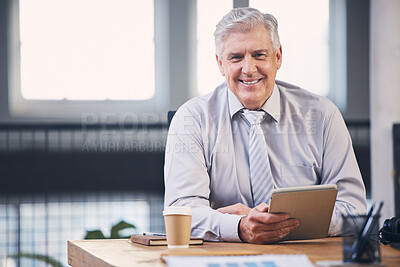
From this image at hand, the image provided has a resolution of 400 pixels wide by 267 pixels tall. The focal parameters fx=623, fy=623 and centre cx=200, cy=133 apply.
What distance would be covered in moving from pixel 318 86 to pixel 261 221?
3561 millimetres

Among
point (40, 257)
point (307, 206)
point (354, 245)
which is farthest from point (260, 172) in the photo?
point (40, 257)

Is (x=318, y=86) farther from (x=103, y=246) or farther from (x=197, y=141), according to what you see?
(x=103, y=246)

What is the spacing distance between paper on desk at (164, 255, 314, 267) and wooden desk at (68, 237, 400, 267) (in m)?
0.08

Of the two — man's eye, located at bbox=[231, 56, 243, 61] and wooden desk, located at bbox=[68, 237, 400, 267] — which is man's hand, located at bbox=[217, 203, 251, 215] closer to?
wooden desk, located at bbox=[68, 237, 400, 267]

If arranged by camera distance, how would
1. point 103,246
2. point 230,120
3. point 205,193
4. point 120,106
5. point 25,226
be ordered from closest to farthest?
point 103,246
point 205,193
point 230,120
point 25,226
point 120,106

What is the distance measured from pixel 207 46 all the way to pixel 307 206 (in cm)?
338

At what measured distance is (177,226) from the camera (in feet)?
4.86

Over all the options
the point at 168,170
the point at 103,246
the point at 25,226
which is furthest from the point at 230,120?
the point at 25,226

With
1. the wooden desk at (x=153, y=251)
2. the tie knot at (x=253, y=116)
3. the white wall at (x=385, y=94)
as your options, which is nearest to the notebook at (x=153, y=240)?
the wooden desk at (x=153, y=251)

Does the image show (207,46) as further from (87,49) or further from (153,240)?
(153,240)

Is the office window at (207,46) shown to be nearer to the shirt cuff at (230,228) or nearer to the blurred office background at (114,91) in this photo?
the blurred office background at (114,91)

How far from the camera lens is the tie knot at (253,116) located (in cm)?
205

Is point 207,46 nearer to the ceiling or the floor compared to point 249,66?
nearer to the ceiling

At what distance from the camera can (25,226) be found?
4.15m
